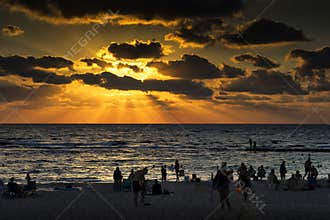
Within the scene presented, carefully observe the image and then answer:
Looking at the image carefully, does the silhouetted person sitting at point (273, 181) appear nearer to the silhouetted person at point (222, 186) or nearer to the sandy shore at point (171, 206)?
the sandy shore at point (171, 206)

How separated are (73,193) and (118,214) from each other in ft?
23.8

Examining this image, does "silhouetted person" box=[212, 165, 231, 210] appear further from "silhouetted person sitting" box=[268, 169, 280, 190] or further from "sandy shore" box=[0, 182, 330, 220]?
"silhouetted person sitting" box=[268, 169, 280, 190]

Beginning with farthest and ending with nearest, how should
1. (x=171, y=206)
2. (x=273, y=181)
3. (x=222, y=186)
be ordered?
(x=273, y=181)
(x=171, y=206)
(x=222, y=186)

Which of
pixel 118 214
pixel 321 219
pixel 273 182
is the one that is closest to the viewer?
pixel 321 219

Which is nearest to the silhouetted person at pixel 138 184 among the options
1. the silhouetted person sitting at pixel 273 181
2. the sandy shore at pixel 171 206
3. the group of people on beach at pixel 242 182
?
the sandy shore at pixel 171 206

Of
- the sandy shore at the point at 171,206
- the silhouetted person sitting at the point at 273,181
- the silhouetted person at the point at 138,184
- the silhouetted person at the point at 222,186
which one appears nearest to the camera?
the sandy shore at the point at 171,206

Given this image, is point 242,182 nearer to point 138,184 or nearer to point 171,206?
point 171,206

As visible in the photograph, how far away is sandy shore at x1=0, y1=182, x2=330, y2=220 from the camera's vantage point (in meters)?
A: 16.2

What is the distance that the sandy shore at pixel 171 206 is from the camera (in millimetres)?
16203

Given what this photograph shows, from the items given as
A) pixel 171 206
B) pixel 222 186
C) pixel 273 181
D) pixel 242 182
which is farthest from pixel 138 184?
pixel 273 181

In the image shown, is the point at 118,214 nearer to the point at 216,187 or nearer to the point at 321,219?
the point at 216,187

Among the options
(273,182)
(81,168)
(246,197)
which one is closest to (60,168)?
(81,168)

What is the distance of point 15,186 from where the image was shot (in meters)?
22.2

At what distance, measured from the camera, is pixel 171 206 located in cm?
1827
